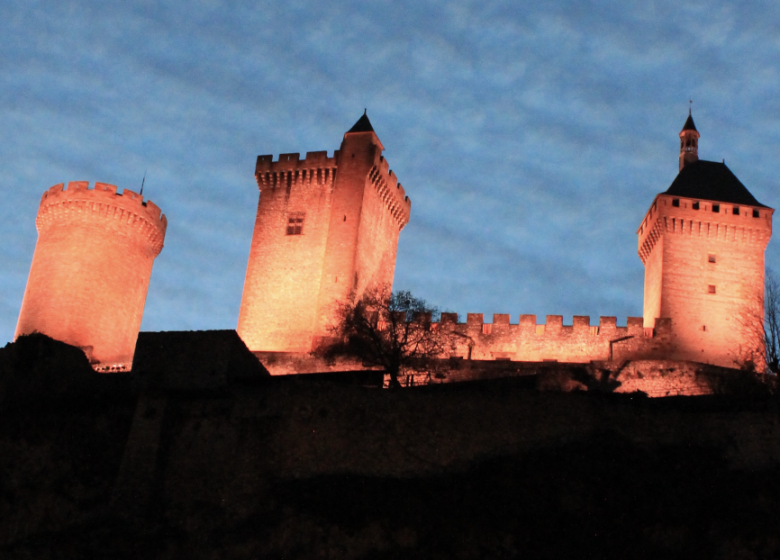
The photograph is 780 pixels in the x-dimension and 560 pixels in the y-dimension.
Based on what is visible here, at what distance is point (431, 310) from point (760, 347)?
13.1 m

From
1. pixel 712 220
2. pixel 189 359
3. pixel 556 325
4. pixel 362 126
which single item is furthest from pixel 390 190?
pixel 189 359

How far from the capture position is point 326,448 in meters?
26.0

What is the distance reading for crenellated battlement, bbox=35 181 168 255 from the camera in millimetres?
43938

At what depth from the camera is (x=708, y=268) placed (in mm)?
39812

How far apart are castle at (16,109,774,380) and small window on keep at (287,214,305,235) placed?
9 cm

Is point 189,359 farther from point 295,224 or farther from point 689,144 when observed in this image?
point 689,144

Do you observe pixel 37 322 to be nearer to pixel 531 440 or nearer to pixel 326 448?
pixel 326 448

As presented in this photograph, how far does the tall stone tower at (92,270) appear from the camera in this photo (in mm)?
41500

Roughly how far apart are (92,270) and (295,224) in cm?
937

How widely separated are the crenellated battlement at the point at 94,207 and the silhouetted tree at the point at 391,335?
12.6 meters

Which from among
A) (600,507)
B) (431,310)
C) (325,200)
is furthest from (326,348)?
(600,507)

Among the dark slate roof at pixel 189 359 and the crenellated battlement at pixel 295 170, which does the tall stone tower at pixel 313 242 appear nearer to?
the crenellated battlement at pixel 295 170

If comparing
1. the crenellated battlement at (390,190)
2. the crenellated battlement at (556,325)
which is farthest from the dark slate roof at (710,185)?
the crenellated battlement at (390,190)

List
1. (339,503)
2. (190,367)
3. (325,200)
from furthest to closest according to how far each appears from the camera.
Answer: (325,200) < (190,367) < (339,503)
